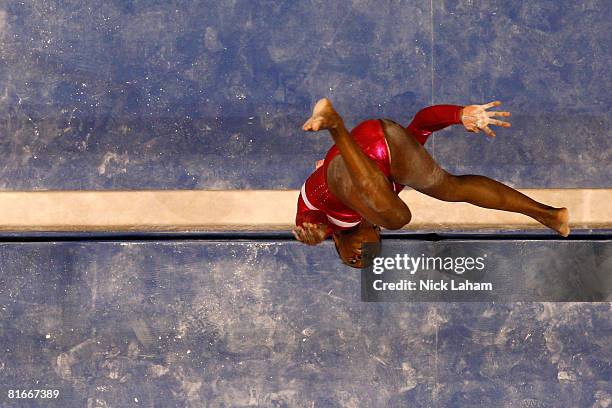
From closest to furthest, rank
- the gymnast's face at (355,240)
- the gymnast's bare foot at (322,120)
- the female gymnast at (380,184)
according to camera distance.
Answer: the gymnast's bare foot at (322,120) < the female gymnast at (380,184) < the gymnast's face at (355,240)

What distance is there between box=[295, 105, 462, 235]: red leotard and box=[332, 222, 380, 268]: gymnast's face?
0.03m

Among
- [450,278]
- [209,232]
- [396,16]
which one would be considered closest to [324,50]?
[396,16]

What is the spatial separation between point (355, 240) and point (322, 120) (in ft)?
2.15

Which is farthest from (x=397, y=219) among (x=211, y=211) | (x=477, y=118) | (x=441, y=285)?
(x=211, y=211)

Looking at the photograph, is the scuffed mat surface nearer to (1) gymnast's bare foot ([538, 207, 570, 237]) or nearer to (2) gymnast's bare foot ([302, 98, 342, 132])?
(1) gymnast's bare foot ([538, 207, 570, 237])

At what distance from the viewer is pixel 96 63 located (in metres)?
3.39

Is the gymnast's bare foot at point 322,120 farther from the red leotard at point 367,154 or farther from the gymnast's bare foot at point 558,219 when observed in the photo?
the gymnast's bare foot at point 558,219

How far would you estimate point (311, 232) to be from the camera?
231 cm

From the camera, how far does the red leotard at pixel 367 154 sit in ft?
7.12

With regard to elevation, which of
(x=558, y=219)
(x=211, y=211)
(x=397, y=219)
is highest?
(x=211, y=211)

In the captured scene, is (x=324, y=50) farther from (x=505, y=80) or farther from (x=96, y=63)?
(x=96, y=63)

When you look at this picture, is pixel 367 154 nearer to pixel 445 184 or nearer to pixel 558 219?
pixel 445 184

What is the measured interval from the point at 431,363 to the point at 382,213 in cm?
163

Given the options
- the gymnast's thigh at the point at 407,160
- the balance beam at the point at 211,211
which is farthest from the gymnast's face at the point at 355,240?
the balance beam at the point at 211,211
